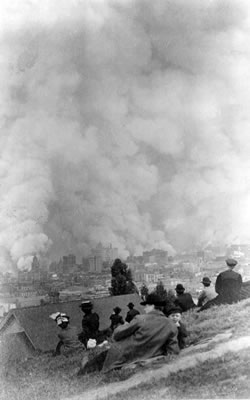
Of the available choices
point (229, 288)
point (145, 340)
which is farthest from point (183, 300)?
point (145, 340)

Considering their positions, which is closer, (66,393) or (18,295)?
(66,393)

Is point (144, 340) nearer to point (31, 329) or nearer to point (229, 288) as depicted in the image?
point (229, 288)

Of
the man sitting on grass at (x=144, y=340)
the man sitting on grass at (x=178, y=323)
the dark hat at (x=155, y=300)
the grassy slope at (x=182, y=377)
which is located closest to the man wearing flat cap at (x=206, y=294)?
the grassy slope at (x=182, y=377)

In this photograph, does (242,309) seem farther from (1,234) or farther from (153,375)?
(1,234)

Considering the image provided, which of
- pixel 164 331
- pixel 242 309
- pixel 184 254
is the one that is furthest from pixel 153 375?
pixel 184 254

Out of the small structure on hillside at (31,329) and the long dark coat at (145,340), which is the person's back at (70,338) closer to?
the long dark coat at (145,340)

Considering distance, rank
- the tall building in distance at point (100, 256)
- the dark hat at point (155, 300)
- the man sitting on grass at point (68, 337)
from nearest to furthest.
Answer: the dark hat at point (155, 300)
the man sitting on grass at point (68, 337)
the tall building in distance at point (100, 256)
